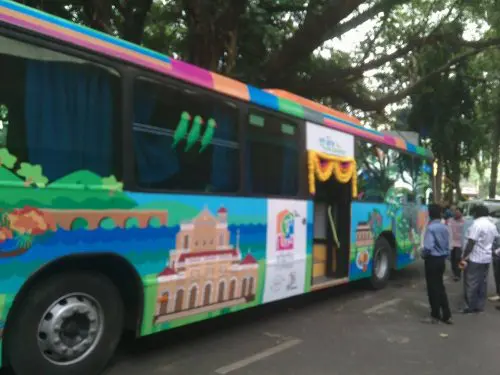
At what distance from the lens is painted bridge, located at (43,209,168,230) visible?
373cm

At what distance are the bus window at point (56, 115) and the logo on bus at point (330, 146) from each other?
349 centimetres

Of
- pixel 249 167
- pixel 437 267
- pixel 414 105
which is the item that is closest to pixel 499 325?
pixel 437 267

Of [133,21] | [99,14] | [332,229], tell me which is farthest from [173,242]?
[133,21]

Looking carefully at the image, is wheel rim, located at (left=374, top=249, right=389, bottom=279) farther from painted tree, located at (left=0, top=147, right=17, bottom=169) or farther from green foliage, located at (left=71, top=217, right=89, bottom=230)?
painted tree, located at (left=0, top=147, right=17, bottom=169)

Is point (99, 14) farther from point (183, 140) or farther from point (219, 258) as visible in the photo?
point (219, 258)

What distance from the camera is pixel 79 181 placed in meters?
3.89

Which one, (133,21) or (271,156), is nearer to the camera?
(271,156)

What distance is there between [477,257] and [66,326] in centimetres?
567

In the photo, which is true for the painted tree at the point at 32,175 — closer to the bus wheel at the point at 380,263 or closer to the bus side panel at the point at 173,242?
the bus side panel at the point at 173,242

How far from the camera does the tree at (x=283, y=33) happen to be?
10242mm

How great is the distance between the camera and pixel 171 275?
15.2ft

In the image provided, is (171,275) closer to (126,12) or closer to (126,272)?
(126,272)

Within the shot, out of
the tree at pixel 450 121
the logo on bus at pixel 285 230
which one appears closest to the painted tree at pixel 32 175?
the logo on bus at pixel 285 230

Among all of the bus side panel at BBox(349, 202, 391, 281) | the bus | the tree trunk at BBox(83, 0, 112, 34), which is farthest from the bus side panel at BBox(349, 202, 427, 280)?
the tree trunk at BBox(83, 0, 112, 34)
